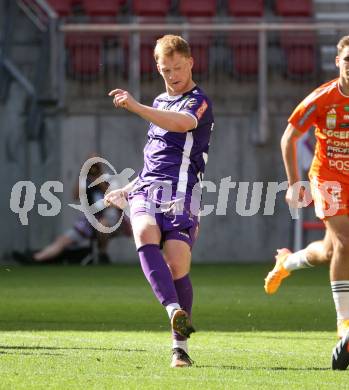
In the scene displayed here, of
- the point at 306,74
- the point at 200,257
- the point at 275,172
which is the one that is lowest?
the point at 200,257

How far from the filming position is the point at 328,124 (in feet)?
26.8

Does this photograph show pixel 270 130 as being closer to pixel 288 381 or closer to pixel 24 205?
pixel 24 205

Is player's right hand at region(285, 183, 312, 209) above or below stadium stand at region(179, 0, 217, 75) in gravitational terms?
below

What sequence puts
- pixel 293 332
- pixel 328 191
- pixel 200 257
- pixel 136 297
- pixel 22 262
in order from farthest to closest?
pixel 200 257 < pixel 22 262 < pixel 136 297 < pixel 293 332 < pixel 328 191

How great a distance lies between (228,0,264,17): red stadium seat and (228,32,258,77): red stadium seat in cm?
159

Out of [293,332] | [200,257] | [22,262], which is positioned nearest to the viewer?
[293,332]

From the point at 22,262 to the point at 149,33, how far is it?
159 inches

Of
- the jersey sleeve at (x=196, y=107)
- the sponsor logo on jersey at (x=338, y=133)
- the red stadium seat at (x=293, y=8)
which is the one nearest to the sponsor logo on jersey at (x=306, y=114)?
the sponsor logo on jersey at (x=338, y=133)

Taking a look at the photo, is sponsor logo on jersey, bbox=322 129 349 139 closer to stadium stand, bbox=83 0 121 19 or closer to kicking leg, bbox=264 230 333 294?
kicking leg, bbox=264 230 333 294

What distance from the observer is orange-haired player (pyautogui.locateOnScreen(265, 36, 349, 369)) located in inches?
316

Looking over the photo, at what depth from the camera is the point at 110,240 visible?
19188mm

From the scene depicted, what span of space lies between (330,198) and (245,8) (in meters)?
13.6

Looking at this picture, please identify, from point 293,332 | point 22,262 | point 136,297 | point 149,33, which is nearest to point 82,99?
point 149,33

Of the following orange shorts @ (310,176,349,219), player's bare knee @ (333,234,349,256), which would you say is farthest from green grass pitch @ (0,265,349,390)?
orange shorts @ (310,176,349,219)
